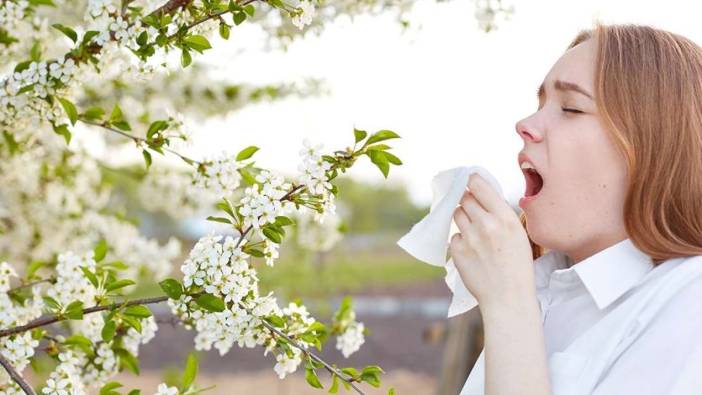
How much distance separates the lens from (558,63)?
1486mm

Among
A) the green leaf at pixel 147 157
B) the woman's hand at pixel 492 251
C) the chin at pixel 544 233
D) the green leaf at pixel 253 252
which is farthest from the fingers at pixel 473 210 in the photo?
the green leaf at pixel 147 157

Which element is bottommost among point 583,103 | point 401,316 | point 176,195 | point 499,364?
point 401,316

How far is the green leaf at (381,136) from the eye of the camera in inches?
54.9

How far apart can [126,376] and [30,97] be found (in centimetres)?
564

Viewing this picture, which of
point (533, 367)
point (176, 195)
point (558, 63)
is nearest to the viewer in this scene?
point (533, 367)

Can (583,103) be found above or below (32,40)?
above

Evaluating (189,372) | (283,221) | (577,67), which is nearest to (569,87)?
(577,67)

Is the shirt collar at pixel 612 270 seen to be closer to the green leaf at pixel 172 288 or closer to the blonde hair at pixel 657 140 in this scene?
the blonde hair at pixel 657 140

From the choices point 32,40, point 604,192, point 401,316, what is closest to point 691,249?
point 604,192

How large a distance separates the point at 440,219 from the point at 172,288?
1.46ft

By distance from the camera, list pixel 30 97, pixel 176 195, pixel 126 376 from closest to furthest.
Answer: pixel 30 97
pixel 176 195
pixel 126 376

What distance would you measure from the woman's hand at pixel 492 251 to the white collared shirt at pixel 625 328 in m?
0.11

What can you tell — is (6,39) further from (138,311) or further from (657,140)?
(657,140)

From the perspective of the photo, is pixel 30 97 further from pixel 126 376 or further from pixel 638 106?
pixel 126 376
